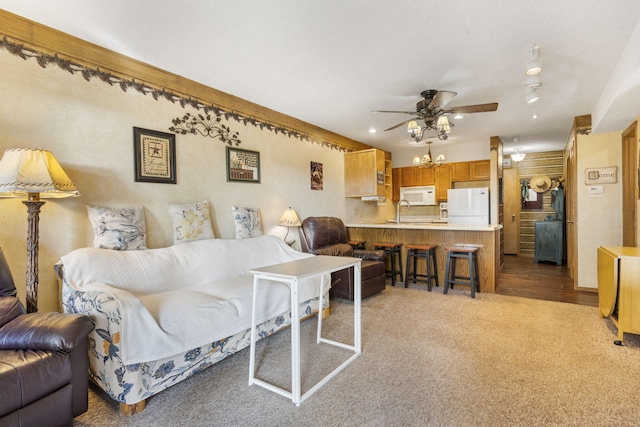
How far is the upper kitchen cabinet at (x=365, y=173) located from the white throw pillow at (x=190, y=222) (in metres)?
3.09

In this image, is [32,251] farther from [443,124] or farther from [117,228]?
[443,124]

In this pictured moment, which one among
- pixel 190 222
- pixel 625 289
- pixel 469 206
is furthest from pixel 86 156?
pixel 469 206

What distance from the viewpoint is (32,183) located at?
6.09 feet

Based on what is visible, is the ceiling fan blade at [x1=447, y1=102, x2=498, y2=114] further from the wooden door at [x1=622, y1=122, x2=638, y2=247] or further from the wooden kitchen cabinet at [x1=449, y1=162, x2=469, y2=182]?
the wooden kitchen cabinet at [x1=449, y1=162, x2=469, y2=182]

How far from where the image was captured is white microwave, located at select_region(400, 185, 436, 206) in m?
6.62

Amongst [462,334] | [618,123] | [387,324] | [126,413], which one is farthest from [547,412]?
[618,123]

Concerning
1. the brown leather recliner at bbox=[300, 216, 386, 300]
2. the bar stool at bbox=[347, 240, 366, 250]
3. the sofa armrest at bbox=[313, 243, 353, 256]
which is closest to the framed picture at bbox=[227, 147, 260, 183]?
the brown leather recliner at bbox=[300, 216, 386, 300]

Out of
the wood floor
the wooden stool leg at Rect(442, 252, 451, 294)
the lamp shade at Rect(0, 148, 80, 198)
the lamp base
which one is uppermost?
the lamp shade at Rect(0, 148, 80, 198)

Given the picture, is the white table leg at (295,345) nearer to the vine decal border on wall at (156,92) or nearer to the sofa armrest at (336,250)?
the vine decal border on wall at (156,92)

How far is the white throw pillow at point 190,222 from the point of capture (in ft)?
9.53

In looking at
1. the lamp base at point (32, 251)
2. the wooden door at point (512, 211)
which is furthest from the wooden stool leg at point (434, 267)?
the lamp base at point (32, 251)

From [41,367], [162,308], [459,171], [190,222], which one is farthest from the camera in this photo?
[459,171]

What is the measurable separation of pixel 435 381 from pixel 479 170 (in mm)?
5058

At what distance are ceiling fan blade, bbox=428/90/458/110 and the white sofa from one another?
2.07 meters
